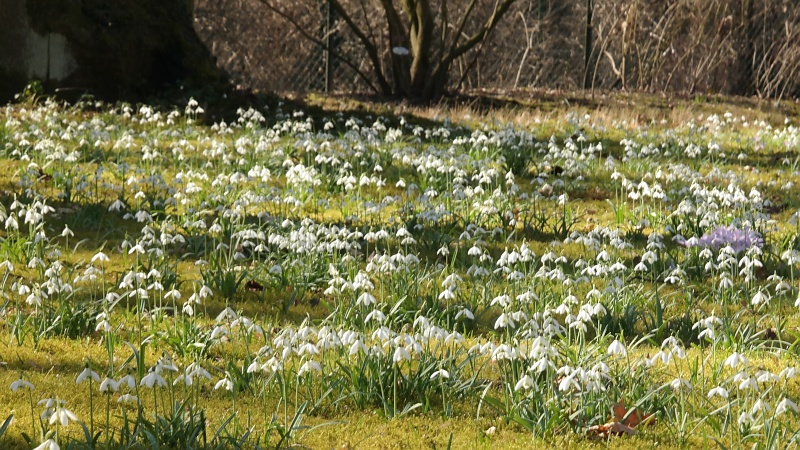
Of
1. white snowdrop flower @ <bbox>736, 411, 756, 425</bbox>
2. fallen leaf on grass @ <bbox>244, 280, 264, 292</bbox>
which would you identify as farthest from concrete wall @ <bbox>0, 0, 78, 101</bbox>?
white snowdrop flower @ <bbox>736, 411, 756, 425</bbox>

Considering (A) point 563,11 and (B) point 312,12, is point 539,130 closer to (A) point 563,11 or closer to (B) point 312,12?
(B) point 312,12

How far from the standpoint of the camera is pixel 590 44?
17.3 metres

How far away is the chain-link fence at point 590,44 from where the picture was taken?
→ 1747 cm

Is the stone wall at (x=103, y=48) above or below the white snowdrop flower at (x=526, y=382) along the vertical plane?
above

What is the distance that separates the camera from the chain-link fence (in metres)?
17.5

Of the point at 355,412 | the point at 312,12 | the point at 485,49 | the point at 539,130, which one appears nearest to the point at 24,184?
the point at 355,412

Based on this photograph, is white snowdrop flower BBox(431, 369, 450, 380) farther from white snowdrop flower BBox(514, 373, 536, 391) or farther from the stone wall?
the stone wall

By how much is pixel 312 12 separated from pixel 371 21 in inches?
40.6

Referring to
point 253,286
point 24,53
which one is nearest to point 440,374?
point 253,286

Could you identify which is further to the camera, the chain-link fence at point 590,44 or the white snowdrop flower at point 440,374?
the chain-link fence at point 590,44

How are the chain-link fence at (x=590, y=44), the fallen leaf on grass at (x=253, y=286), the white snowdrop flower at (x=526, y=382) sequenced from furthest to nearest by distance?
the chain-link fence at (x=590, y=44), the fallen leaf on grass at (x=253, y=286), the white snowdrop flower at (x=526, y=382)

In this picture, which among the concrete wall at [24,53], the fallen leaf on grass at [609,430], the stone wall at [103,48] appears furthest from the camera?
the stone wall at [103,48]

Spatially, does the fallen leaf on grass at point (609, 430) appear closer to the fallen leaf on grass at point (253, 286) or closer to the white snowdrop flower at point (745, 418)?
the white snowdrop flower at point (745, 418)

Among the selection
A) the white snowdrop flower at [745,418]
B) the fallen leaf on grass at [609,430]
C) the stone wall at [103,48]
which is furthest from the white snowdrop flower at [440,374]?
the stone wall at [103,48]
